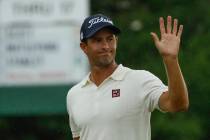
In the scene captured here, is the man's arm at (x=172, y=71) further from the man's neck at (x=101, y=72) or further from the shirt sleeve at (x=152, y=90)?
the man's neck at (x=101, y=72)

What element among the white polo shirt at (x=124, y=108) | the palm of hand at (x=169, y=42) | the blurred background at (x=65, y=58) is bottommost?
the blurred background at (x=65, y=58)

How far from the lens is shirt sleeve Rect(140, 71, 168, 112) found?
21.6 ft

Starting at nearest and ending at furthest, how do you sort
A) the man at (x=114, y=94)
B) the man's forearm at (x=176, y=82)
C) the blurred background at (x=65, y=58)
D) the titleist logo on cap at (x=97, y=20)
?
the man's forearm at (x=176, y=82)
the man at (x=114, y=94)
the titleist logo on cap at (x=97, y=20)
the blurred background at (x=65, y=58)

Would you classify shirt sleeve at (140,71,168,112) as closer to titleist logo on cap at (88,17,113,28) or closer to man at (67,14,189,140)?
man at (67,14,189,140)

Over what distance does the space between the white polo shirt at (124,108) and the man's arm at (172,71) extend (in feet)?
0.60

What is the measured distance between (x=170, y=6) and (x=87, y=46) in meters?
12.5

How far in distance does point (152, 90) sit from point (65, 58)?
9309 mm

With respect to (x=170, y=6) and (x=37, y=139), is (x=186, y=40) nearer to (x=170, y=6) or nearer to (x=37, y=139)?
(x=170, y=6)

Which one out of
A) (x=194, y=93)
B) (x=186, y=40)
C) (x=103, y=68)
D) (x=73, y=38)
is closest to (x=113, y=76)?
(x=103, y=68)

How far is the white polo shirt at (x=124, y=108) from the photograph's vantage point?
264 inches

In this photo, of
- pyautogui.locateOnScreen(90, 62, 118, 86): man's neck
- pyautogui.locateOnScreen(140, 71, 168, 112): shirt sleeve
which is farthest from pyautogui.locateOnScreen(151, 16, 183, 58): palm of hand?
pyautogui.locateOnScreen(90, 62, 118, 86): man's neck

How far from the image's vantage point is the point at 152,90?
21.8 feet

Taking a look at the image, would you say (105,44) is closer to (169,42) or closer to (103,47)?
(103,47)

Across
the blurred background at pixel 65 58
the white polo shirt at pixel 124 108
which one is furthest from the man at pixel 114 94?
the blurred background at pixel 65 58
